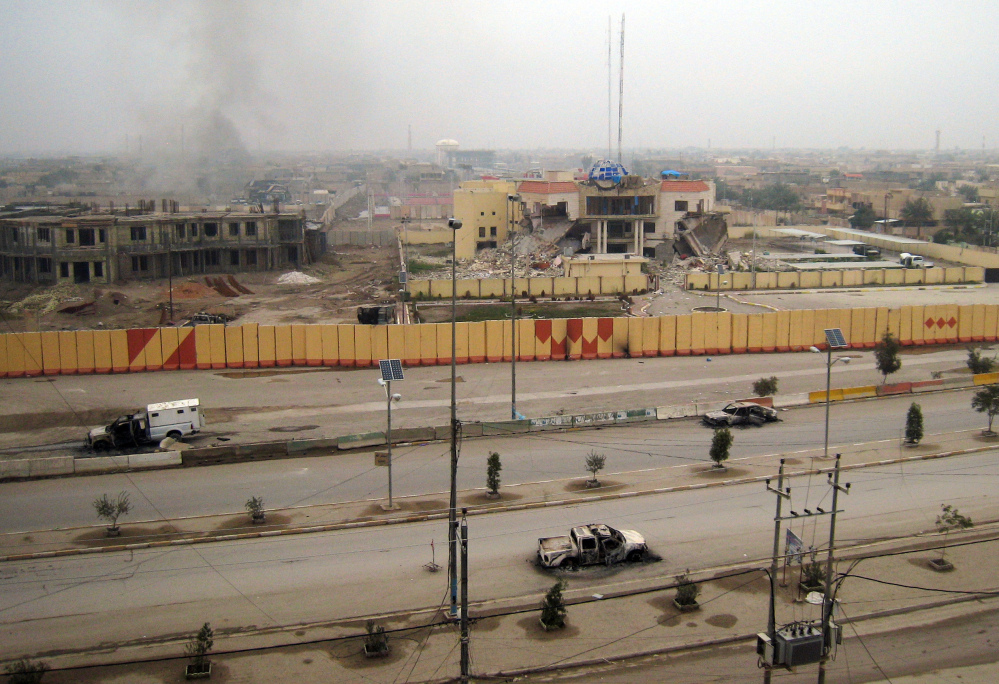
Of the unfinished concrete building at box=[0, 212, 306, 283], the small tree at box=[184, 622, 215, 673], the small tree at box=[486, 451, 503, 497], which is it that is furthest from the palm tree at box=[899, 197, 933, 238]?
the small tree at box=[184, 622, 215, 673]

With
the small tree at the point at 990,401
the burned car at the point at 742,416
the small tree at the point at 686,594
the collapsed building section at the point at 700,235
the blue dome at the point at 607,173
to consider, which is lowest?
the small tree at the point at 686,594

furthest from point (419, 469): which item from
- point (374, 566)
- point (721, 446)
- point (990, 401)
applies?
point (990, 401)

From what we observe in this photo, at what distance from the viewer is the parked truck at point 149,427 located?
2042 centimetres

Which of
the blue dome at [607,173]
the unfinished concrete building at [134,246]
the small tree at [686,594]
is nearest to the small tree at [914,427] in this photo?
the small tree at [686,594]

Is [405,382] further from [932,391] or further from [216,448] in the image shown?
[932,391]

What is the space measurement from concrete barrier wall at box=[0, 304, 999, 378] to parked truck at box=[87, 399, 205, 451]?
7.06 meters

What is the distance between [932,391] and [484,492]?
49.3ft

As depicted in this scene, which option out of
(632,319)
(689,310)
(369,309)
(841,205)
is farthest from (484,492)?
(841,205)

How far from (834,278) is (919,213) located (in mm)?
32982

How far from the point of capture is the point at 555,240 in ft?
185

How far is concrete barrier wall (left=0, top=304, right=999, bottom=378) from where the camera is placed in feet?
89.4

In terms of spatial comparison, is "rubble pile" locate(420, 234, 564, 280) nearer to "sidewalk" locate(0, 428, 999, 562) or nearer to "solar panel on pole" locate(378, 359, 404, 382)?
"sidewalk" locate(0, 428, 999, 562)

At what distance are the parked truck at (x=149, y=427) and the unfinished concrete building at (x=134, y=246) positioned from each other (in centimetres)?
2563

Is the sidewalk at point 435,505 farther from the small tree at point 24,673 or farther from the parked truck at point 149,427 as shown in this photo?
the parked truck at point 149,427
